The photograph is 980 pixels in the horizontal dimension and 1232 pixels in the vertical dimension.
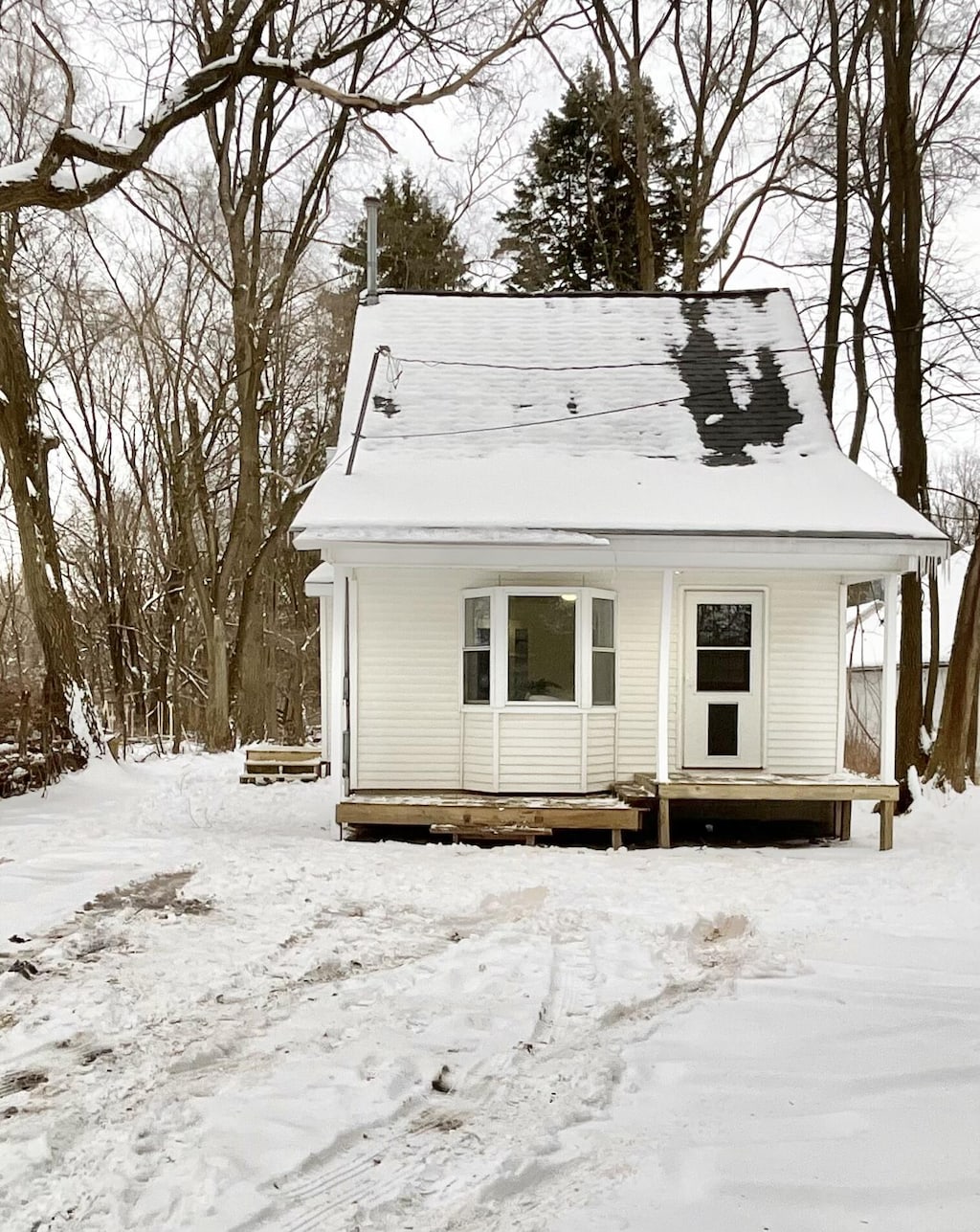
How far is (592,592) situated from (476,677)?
4.95 ft

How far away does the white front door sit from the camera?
1086 cm

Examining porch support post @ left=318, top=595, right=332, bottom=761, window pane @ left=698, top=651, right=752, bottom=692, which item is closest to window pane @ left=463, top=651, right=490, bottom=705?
window pane @ left=698, top=651, right=752, bottom=692

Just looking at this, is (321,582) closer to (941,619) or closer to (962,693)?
(962,693)

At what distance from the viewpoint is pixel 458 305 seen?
13797 millimetres

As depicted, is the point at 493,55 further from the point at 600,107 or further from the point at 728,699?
the point at 600,107

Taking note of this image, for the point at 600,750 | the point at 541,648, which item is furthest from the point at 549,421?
the point at 600,750

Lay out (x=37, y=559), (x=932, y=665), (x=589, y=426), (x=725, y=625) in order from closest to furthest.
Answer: (x=725, y=625)
(x=589, y=426)
(x=37, y=559)
(x=932, y=665)

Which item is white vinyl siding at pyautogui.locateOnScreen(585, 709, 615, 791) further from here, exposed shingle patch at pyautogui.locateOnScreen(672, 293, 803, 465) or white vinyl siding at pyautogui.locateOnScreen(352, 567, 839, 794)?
exposed shingle patch at pyautogui.locateOnScreen(672, 293, 803, 465)

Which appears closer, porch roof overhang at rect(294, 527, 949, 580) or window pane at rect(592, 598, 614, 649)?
porch roof overhang at rect(294, 527, 949, 580)

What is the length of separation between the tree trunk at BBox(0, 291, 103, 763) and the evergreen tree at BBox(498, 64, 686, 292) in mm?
13499

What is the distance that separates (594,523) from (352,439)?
10.5ft

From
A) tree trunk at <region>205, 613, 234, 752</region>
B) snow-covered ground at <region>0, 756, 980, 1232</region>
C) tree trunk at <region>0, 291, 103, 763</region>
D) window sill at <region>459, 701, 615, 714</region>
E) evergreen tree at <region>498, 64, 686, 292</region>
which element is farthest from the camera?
evergreen tree at <region>498, 64, 686, 292</region>

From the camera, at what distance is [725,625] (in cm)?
1095

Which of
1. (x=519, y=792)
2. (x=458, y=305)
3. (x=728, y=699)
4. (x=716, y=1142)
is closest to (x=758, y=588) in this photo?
(x=728, y=699)
